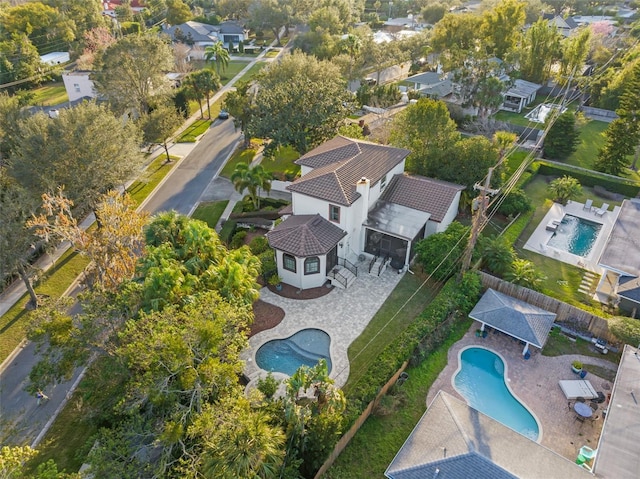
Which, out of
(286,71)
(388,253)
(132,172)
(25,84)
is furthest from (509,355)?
(25,84)

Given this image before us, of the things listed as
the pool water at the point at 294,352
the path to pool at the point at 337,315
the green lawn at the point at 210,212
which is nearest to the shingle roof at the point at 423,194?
the path to pool at the point at 337,315

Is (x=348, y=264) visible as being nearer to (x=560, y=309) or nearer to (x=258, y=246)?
(x=258, y=246)

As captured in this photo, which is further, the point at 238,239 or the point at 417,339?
the point at 238,239

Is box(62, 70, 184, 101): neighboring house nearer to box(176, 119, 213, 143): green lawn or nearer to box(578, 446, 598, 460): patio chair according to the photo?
box(176, 119, 213, 143): green lawn

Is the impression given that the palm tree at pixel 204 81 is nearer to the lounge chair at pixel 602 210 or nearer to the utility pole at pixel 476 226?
the utility pole at pixel 476 226

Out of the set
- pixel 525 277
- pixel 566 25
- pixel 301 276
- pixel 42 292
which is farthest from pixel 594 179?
pixel 566 25

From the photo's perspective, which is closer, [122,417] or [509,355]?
[122,417]

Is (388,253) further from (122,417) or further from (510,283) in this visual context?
(122,417)
